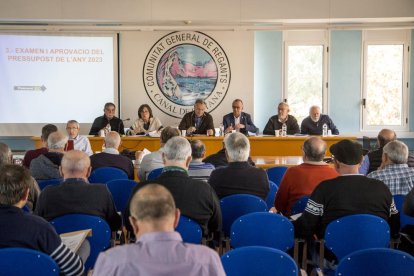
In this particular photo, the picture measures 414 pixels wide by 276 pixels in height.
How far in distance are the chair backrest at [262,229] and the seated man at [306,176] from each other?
0.92 metres

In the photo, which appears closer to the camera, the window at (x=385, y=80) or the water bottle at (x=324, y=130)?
the water bottle at (x=324, y=130)

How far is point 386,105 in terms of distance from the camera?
1097 centimetres

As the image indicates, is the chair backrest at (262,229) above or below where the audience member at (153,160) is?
below

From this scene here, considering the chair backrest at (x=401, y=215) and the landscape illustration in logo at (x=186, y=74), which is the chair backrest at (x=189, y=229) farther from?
the landscape illustration in logo at (x=186, y=74)

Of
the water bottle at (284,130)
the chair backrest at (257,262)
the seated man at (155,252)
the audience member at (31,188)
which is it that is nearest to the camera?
the seated man at (155,252)

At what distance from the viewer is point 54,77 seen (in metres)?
10.0

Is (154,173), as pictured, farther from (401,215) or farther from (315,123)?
(315,123)

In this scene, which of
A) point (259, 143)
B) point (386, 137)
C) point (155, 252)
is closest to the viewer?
point (155, 252)

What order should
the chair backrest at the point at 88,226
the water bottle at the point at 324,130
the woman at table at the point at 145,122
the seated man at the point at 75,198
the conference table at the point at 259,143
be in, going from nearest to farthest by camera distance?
the chair backrest at the point at 88,226 → the seated man at the point at 75,198 → the conference table at the point at 259,143 → the water bottle at the point at 324,130 → the woman at table at the point at 145,122

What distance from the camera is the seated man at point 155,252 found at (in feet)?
6.28

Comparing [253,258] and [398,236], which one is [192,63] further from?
[253,258]

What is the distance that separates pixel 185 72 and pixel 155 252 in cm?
860

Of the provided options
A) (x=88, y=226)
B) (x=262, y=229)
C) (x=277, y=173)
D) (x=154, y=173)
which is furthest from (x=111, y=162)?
(x=262, y=229)

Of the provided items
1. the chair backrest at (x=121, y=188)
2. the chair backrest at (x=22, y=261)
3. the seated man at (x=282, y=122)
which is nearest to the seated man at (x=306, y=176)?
the chair backrest at (x=121, y=188)
